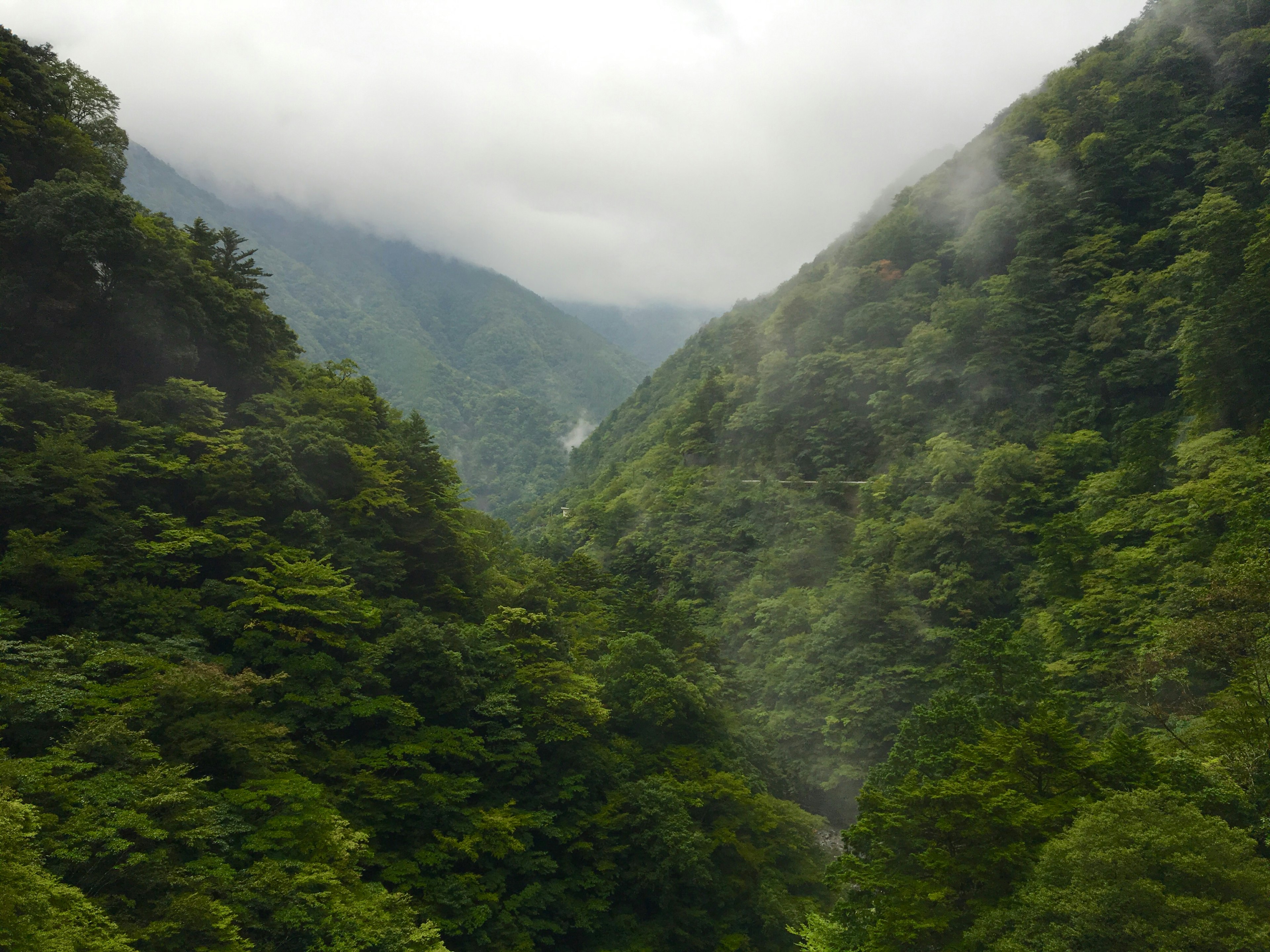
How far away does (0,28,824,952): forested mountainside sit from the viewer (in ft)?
38.7

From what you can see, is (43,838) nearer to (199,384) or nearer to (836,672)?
(199,384)

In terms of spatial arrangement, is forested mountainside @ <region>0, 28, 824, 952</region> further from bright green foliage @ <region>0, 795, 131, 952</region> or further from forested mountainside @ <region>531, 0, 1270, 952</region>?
forested mountainside @ <region>531, 0, 1270, 952</region>

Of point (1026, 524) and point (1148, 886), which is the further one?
point (1026, 524)

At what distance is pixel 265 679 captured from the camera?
15.0 m

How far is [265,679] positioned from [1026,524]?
32429 millimetres

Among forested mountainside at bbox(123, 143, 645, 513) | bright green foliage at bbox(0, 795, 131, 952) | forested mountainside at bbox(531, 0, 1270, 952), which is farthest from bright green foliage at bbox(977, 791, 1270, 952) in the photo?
forested mountainside at bbox(123, 143, 645, 513)

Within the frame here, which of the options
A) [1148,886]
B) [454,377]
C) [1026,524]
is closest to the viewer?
[1148,886]

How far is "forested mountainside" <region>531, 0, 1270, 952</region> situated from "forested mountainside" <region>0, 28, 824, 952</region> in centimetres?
646

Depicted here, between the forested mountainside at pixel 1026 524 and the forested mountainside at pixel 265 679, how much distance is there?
6.46 metres

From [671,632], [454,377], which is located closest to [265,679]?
[671,632]

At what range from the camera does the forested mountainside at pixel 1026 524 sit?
13.6 m

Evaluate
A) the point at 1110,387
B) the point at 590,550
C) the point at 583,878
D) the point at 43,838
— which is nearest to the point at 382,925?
the point at 43,838

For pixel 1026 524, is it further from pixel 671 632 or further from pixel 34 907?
pixel 34 907

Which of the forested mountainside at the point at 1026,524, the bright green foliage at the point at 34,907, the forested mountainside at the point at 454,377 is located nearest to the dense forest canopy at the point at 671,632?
the bright green foliage at the point at 34,907
